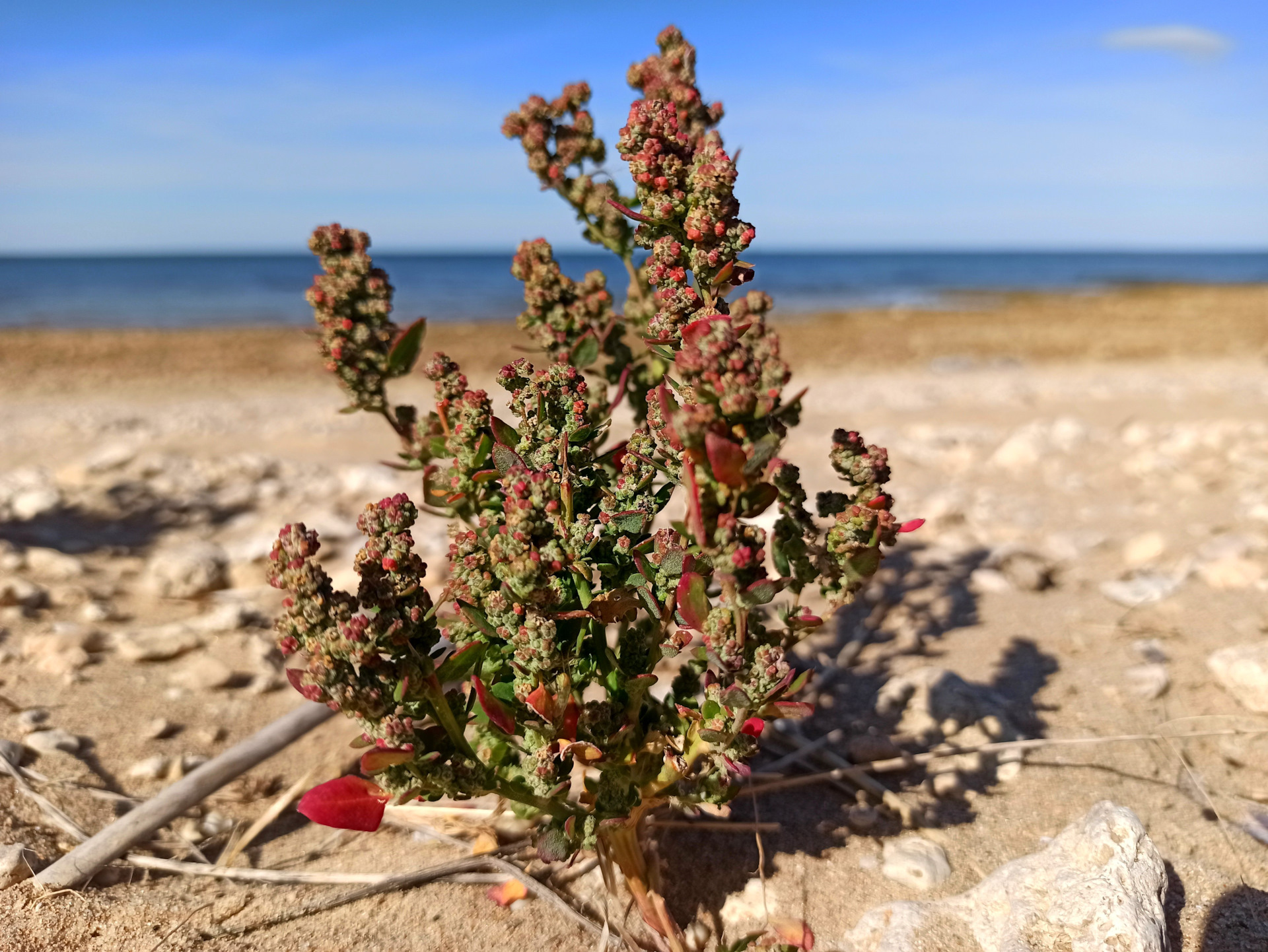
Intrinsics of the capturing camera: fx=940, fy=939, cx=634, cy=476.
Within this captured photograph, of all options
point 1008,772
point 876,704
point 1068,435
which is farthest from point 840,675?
point 1068,435

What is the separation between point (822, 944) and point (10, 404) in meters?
10.7

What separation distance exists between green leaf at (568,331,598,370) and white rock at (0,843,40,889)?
153cm

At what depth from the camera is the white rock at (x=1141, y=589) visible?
336cm

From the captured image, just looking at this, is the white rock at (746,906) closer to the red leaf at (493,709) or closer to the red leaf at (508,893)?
the red leaf at (508,893)

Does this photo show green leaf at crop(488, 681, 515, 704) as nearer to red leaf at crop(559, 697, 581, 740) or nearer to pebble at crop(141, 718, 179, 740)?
red leaf at crop(559, 697, 581, 740)

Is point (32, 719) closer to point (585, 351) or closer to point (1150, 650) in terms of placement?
point (585, 351)

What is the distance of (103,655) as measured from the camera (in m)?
3.00

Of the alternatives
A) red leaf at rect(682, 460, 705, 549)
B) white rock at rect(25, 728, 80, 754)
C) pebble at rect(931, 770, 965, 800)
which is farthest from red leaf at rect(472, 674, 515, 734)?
white rock at rect(25, 728, 80, 754)

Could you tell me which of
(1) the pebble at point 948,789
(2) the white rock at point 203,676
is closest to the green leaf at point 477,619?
(1) the pebble at point 948,789

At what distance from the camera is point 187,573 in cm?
359

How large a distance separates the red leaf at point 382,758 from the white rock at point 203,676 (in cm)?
160

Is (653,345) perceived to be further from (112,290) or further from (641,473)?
(112,290)

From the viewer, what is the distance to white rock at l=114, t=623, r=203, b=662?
302cm

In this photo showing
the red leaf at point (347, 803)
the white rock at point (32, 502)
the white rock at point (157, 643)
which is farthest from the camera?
the white rock at point (32, 502)
